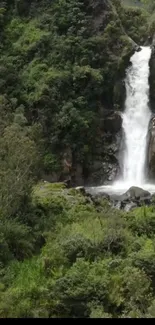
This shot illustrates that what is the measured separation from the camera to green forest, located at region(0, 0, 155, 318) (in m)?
12.8

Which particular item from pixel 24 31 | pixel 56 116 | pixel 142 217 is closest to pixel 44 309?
pixel 142 217

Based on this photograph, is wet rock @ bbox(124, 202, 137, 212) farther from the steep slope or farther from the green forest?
the steep slope

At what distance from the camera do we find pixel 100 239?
54.0 feet

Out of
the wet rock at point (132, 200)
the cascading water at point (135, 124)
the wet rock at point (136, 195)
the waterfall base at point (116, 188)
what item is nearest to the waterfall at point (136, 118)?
the cascading water at point (135, 124)

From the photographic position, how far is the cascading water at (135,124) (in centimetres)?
3500

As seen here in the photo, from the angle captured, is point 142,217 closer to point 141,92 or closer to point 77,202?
point 77,202

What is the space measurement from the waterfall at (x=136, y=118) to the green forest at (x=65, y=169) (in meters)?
1.12

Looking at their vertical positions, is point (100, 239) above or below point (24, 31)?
below

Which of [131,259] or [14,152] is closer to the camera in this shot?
[131,259]

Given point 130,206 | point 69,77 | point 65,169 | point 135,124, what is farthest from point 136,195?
point 69,77

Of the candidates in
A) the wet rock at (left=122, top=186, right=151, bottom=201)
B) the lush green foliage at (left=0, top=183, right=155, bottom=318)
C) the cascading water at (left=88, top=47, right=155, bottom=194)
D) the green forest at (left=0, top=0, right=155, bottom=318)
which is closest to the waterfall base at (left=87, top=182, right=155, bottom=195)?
the cascading water at (left=88, top=47, right=155, bottom=194)

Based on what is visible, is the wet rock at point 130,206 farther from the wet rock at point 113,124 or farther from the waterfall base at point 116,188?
the wet rock at point 113,124

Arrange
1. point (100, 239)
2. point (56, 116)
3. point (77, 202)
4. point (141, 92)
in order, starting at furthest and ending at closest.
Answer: point (141, 92) < point (56, 116) < point (77, 202) < point (100, 239)

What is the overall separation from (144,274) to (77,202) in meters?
9.00
